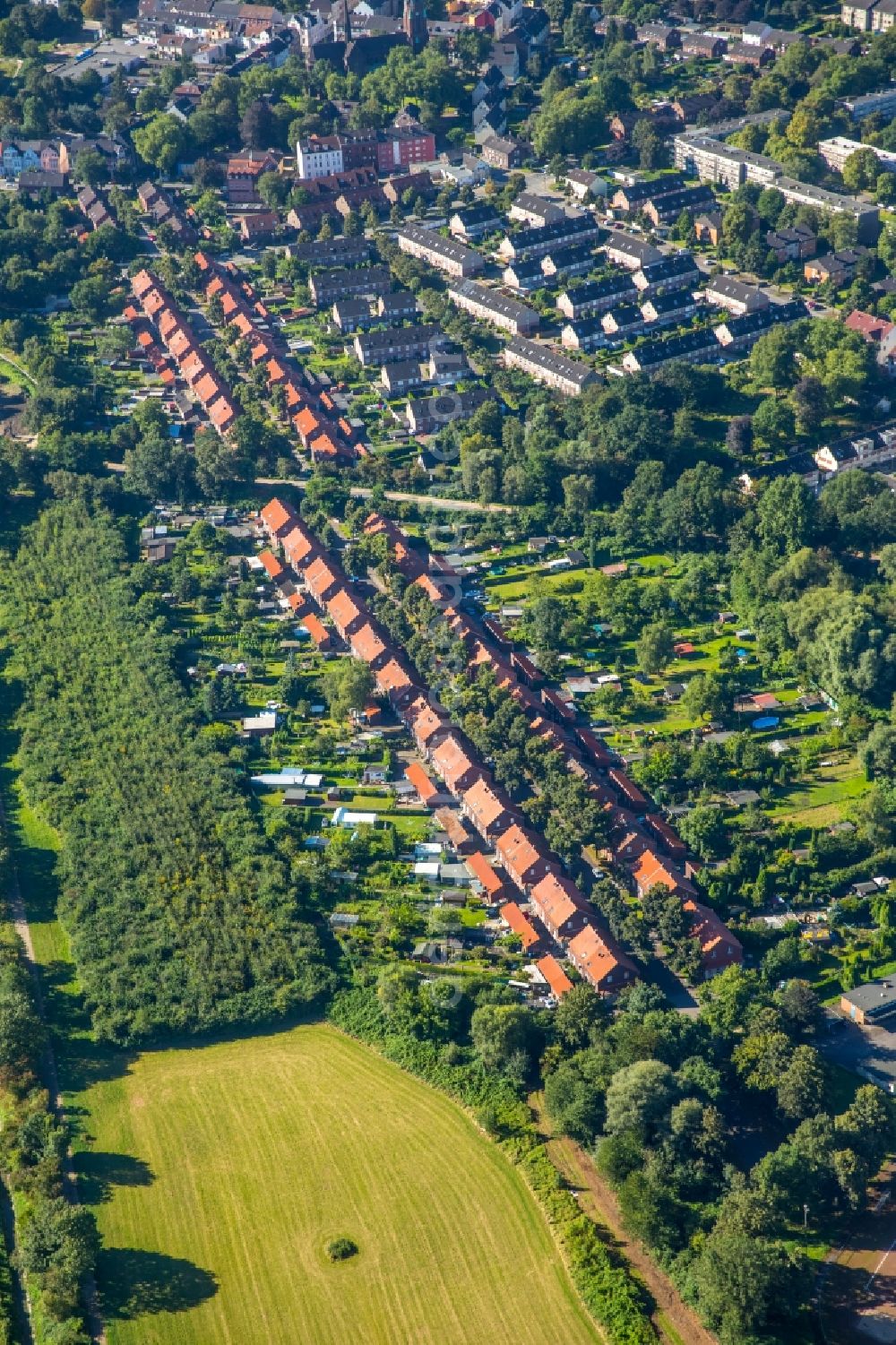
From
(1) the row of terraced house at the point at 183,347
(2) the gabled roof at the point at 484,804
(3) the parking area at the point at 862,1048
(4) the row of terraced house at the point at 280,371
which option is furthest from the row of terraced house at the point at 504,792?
(1) the row of terraced house at the point at 183,347

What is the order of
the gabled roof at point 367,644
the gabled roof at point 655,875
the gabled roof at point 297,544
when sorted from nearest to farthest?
the gabled roof at point 655,875
the gabled roof at point 367,644
the gabled roof at point 297,544

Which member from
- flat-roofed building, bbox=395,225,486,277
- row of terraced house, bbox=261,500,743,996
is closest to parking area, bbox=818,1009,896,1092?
row of terraced house, bbox=261,500,743,996

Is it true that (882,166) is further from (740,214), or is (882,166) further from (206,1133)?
(206,1133)

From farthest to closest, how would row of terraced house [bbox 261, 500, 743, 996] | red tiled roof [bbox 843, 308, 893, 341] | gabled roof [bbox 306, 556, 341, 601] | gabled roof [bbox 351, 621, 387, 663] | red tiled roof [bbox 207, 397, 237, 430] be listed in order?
red tiled roof [bbox 843, 308, 893, 341], red tiled roof [bbox 207, 397, 237, 430], gabled roof [bbox 306, 556, 341, 601], gabled roof [bbox 351, 621, 387, 663], row of terraced house [bbox 261, 500, 743, 996]

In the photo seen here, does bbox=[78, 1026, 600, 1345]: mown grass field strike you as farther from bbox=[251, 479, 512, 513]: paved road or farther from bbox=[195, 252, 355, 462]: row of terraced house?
bbox=[195, 252, 355, 462]: row of terraced house

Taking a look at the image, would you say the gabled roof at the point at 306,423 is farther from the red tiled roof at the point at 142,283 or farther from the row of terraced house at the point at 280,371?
the red tiled roof at the point at 142,283

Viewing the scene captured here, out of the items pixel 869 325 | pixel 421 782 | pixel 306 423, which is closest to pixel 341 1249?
pixel 421 782
